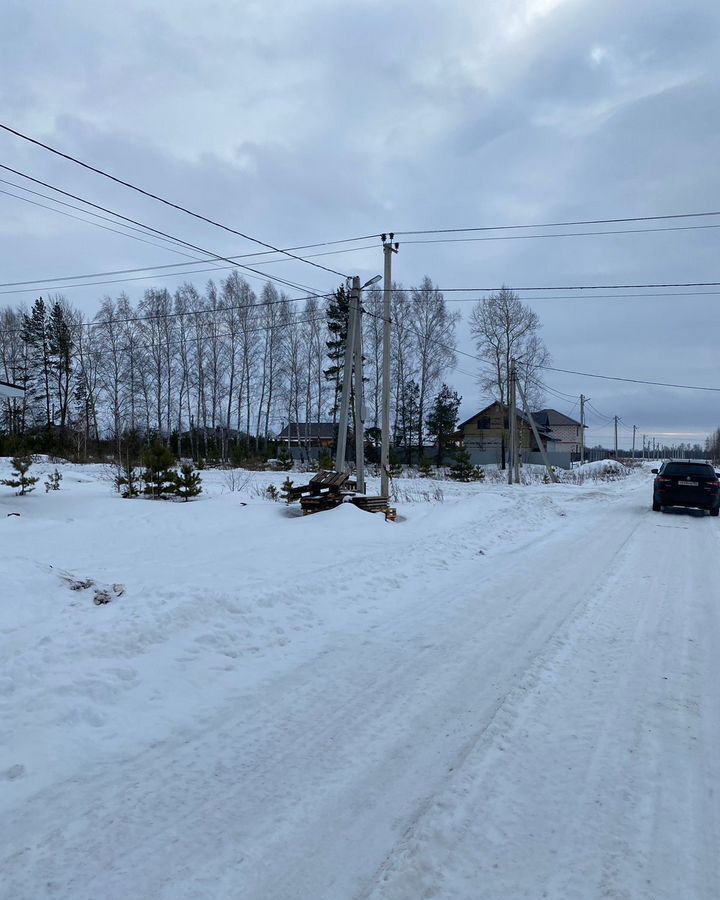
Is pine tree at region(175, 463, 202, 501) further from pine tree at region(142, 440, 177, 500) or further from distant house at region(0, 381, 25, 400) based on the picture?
distant house at region(0, 381, 25, 400)

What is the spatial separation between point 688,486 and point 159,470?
14.5m

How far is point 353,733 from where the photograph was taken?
364 cm

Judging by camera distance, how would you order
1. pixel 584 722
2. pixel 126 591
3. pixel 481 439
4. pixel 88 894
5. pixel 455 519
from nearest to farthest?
pixel 88 894
pixel 584 722
pixel 126 591
pixel 455 519
pixel 481 439

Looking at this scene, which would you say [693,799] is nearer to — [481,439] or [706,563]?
[706,563]

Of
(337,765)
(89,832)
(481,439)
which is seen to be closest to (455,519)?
(337,765)

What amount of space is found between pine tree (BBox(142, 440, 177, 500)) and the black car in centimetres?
1285

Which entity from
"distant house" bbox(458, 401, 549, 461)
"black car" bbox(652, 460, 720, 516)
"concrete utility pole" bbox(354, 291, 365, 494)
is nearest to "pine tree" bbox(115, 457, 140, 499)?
"concrete utility pole" bbox(354, 291, 365, 494)

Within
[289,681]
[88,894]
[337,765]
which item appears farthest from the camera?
[289,681]

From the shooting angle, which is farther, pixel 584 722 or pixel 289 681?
pixel 289 681

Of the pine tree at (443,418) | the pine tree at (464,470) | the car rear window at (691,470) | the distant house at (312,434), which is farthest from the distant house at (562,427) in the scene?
the car rear window at (691,470)

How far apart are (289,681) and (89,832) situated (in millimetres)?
1915

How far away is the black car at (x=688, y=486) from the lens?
1659 cm

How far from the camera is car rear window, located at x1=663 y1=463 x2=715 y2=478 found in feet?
55.3

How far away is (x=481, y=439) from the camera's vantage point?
227ft
